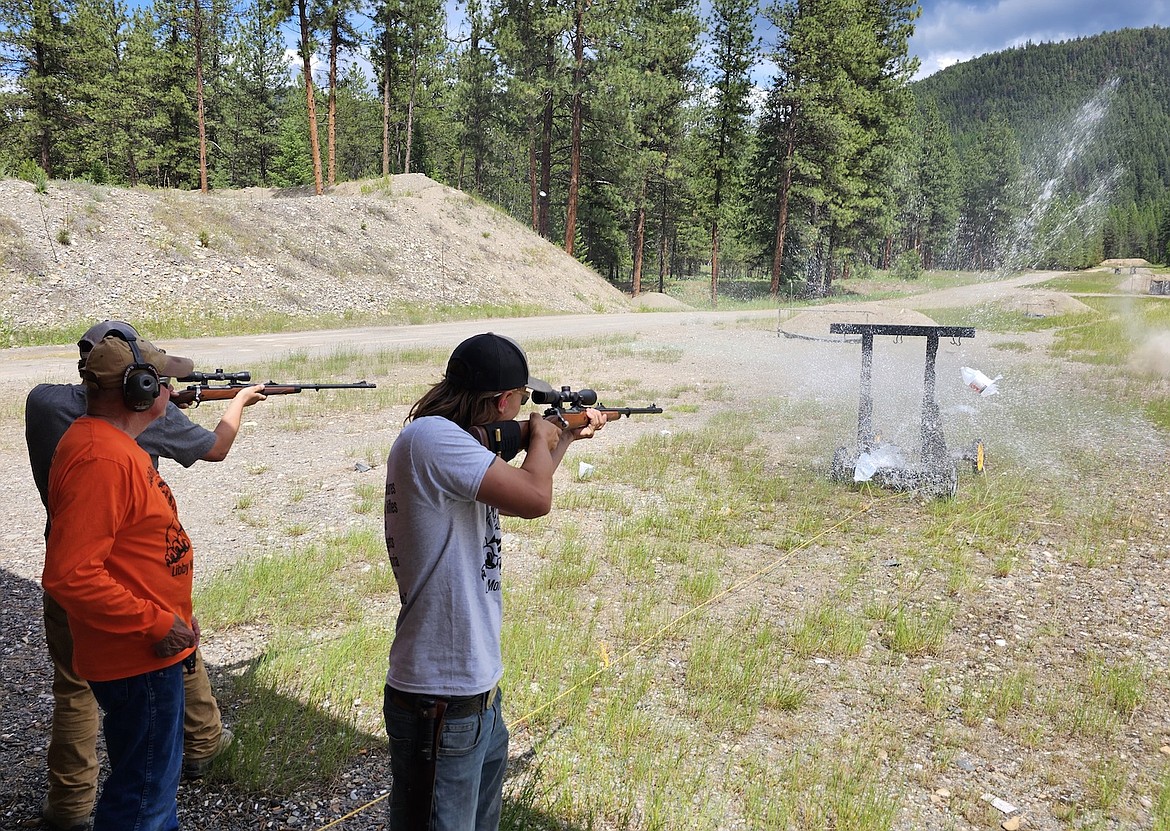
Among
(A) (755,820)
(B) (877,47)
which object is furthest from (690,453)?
(B) (877,47)

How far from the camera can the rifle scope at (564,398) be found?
2709 millimetres

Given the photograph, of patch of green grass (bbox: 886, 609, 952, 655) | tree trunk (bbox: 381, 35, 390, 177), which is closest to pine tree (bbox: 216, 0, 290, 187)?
tree trunk (bbox: 381, 35, 390, 177)

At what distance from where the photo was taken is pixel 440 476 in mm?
2152

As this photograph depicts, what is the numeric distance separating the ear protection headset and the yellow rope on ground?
1906 mm

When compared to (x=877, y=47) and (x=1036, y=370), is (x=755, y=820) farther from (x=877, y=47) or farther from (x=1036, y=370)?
(x=877, y=47)

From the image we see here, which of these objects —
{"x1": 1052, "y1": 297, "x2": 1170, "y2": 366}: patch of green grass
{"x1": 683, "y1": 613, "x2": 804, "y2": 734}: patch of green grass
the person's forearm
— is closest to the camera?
the person's forearm

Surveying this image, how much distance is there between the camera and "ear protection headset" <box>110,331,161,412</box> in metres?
2.44

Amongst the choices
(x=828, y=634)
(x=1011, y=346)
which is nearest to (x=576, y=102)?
(x=1011, y=346)

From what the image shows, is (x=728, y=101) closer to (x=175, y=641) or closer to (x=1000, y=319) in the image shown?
(x=1000, y=319)

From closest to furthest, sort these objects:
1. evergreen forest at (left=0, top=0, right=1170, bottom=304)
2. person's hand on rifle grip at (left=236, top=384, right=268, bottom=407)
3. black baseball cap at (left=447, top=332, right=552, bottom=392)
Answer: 1. black baseball cap at (left=447, top=332, right=552, bottom=392)
2. person's hand on rifle grip at (left=236, top=384, right=268, bottom=407)
3. evergreen forest at (left=0, top=0, right=1170, bottom=304)

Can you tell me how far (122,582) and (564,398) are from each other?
1.56m

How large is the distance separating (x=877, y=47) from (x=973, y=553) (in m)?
44.9

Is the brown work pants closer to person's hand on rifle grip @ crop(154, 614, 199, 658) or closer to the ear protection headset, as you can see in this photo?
person's hand on rifle grip @ crop(154, 614, 199, 658)

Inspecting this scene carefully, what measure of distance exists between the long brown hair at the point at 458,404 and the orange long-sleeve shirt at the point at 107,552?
92cm
